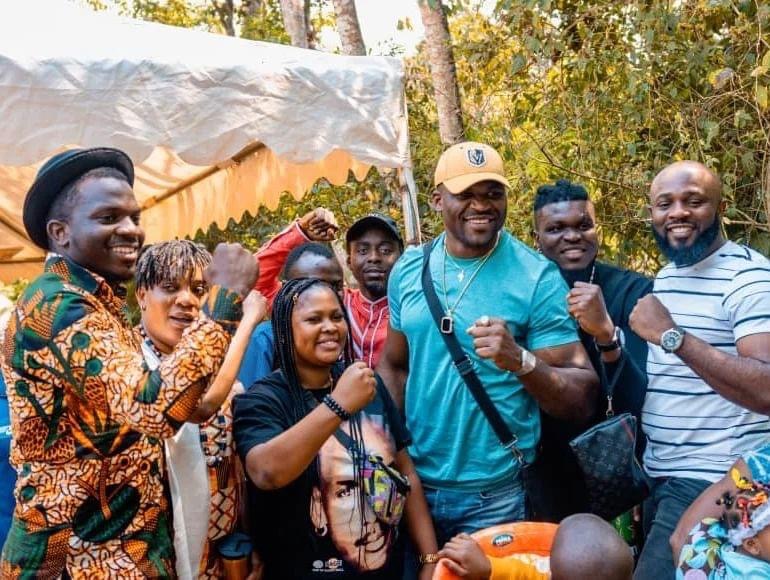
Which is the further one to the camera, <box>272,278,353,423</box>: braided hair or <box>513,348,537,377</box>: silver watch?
<box>272,278,353,423</box>: braided hair

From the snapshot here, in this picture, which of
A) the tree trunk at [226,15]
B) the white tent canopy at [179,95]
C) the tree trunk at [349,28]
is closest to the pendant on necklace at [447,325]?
the white tent canopy at [179,95]

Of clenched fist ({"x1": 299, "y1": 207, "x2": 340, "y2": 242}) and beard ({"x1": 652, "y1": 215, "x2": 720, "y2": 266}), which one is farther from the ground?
clenched fist ({"x1": 299, "y1": 207, "x2": 340, "y2": 242})

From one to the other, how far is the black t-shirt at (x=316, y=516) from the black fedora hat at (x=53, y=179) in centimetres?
A: 87

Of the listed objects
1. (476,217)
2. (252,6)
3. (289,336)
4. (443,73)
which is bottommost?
(289,336)

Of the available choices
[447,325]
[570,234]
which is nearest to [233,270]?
[447,325]

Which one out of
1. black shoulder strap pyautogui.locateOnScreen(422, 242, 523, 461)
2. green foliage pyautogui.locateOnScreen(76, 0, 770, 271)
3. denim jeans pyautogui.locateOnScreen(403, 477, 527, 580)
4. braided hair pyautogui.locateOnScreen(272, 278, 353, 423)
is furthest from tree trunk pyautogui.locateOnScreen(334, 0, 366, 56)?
denim jeans pyautogui.locateOnScreen(403, 477, 527, 580)

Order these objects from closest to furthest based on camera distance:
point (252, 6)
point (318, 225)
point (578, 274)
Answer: point (578, 274) < point (318, 225) < point (252, 6)

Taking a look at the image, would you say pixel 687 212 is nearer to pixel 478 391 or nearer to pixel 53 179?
pixel 478 391

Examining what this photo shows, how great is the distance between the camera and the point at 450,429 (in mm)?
3035

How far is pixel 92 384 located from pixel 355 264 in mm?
2370

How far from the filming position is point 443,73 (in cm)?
615

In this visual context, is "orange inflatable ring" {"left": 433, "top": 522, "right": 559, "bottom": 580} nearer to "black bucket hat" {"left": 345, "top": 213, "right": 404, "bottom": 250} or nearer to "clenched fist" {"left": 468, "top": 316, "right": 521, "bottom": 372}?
"clenched fist" {"left": 468, "top": 316, "right": 521, "bottom": 372}

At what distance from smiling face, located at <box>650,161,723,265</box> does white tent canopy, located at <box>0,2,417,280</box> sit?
5.75 ft

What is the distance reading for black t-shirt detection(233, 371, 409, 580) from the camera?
2656 mm
